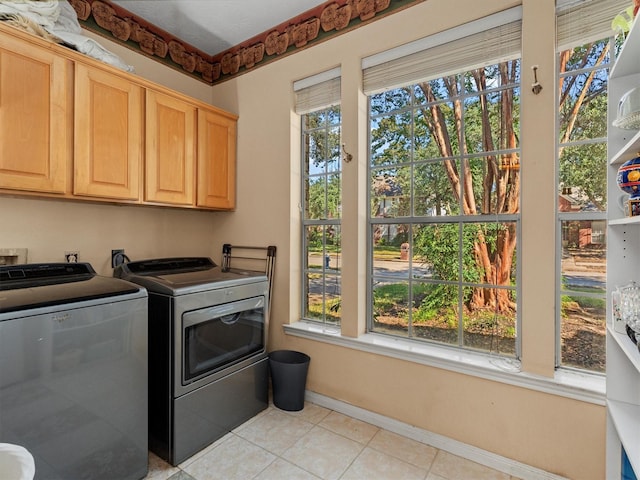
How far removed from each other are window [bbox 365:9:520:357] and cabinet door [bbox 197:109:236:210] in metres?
1.20

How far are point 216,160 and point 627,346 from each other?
8.49 ft

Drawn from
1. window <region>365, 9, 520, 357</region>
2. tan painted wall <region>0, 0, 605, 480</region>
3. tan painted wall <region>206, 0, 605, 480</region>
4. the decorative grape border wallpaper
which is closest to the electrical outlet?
tan painted wall <region>0, 0, 605, 480</region>

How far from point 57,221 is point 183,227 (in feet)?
2.82

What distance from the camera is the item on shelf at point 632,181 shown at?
103 centimetres

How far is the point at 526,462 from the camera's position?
159cm

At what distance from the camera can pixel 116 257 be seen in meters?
2.24

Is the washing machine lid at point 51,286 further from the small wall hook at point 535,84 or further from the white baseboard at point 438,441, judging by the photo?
the small wall hook at point 535,84

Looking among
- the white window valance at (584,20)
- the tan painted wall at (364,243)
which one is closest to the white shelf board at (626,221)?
the tan painted wall at (364,243)

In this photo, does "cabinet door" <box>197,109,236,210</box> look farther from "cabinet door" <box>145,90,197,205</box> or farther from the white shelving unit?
the white shelving unit

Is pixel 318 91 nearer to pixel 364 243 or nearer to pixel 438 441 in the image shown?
pixel 364 243

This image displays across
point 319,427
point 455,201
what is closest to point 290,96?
point 455,201

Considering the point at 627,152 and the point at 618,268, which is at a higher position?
the point at 627,152

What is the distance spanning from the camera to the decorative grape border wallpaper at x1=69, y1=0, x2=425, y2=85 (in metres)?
2.07

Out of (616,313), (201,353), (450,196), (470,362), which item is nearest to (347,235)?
(450,196)
